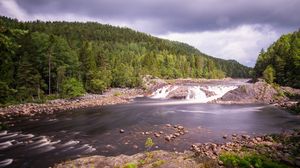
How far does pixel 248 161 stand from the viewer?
1631cm

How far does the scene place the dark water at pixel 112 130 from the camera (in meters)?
21.7

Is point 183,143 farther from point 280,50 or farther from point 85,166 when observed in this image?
point 280,50

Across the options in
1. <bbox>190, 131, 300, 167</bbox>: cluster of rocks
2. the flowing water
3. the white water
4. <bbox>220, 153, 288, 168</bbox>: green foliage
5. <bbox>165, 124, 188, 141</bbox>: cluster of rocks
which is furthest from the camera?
the white water

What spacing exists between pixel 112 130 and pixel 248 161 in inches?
673

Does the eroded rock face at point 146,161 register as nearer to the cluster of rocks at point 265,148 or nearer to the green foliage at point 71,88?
the cluster of rocks at point 265,148

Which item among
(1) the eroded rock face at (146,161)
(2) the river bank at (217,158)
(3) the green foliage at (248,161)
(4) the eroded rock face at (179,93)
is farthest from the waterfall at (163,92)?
(3) the green foliage at (248,161)

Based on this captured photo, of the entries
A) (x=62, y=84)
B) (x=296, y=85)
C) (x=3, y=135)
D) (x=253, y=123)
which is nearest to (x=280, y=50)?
(x=296, y=85)

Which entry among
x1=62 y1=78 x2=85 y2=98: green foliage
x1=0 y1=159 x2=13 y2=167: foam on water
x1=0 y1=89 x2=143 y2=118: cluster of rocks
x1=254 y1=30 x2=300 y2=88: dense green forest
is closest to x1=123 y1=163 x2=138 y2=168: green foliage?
x1=0 y1=159 x2=13 y2=167: foam on water

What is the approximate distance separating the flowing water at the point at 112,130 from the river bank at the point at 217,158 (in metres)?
2.91

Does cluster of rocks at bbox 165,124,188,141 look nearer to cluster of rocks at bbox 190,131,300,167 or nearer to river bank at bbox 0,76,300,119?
cluster of rocks at bbox 190,131,300,167

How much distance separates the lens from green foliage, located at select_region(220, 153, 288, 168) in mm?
15734

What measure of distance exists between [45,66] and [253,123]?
4353cm

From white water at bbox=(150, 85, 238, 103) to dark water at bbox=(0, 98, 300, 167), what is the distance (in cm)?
1784

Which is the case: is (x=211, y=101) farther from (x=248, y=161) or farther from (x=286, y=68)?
(x=248, y=161)
